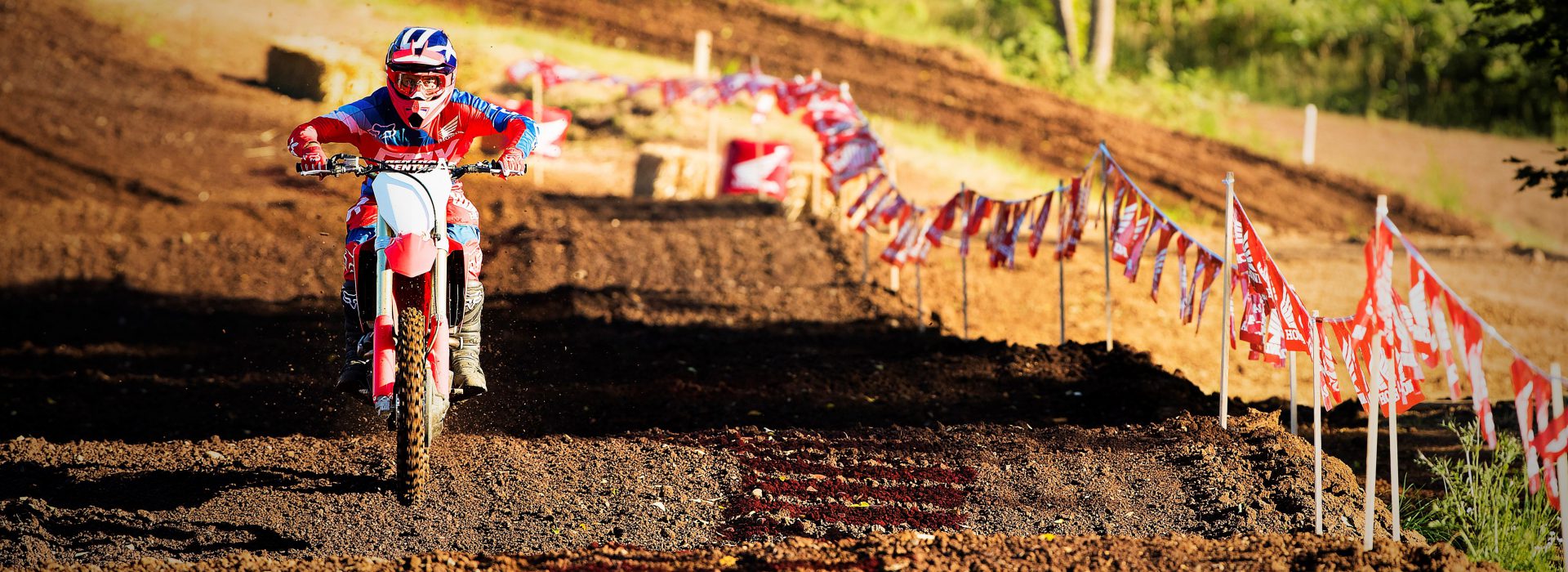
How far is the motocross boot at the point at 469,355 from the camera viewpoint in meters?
7.13

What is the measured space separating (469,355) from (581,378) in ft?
8.89

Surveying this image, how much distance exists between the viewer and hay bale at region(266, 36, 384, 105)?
20672 millimetres

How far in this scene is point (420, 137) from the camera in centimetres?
716

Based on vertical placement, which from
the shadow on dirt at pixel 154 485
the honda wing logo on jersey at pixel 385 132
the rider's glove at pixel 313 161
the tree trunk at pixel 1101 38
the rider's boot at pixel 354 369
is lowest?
the shadow on dirt at pixel 154 485

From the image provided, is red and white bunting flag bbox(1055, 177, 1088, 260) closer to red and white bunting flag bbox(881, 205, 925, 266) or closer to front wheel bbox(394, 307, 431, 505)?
red and white bunting flag bbox(881, 205, 925, 266)

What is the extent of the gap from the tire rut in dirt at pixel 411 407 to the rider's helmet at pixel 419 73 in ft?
3.52

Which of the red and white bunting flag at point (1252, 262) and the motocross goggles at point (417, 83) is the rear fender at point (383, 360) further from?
the red and white bunting flag at point (1252, 262)

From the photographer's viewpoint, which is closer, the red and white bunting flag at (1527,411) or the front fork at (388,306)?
the red and white bunting flag at (1527,411)

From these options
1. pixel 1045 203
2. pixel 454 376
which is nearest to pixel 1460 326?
pixel 454 376

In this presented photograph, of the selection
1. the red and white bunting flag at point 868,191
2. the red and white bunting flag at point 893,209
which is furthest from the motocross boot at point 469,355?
the red and white bunting flag at point 868,191

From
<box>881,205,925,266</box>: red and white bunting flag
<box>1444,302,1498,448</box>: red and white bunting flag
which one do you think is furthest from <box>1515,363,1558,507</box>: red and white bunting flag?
<box>881,205,925,266</box>: red and white bunting flag

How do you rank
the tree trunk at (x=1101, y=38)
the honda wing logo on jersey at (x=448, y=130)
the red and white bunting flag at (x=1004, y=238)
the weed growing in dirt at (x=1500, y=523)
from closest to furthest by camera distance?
the weed growing in dirt at (x=1500, y=523), the honda wing logo on jersey at (x=448, y=130), the red and white bunting flag at (x=1004, y=238), the tree trunk at (x=1101, y=38)

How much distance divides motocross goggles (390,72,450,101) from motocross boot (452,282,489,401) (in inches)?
37.0

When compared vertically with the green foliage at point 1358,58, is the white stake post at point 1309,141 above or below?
below
